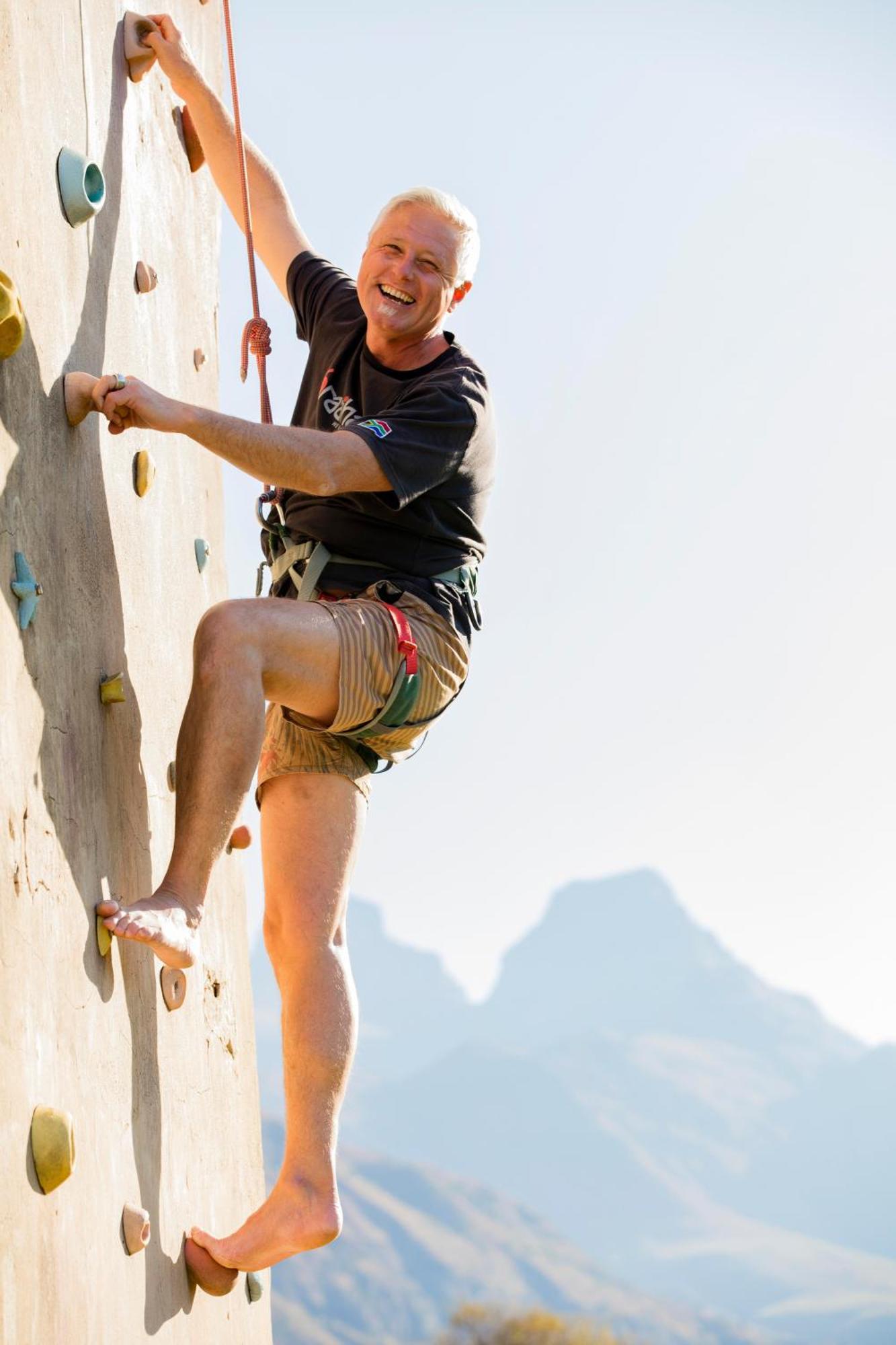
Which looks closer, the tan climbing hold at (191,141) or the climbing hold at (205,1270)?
the climbing hold at (205,1270)

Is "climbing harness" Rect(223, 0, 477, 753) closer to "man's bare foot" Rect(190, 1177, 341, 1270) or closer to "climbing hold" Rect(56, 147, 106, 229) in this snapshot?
"climbing hold" Rect(56, 147, 106, 229)

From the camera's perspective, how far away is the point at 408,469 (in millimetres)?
3141

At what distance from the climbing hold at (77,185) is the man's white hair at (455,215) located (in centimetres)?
67

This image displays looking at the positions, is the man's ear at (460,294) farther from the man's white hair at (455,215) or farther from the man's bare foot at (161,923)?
the man's bare foot at (161,923)

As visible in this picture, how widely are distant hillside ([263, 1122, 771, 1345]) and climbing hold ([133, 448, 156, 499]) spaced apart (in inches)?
4115

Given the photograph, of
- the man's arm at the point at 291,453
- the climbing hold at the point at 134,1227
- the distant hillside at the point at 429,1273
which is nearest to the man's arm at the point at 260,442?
the man's arm at the point at 291,453

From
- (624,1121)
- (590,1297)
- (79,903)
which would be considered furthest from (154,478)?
(624,1121)

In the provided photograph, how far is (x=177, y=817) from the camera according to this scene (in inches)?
116

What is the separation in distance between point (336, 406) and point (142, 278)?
1.53 feet

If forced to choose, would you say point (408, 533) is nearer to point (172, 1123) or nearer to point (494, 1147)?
point (172, 1123)

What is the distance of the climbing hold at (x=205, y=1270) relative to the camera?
321 cm

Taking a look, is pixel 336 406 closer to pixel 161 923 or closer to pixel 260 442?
pixel 260 442

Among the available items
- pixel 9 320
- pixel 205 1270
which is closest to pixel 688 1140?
pixel 205 1270

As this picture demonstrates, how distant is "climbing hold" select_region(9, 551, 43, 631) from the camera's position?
2.54 metres
